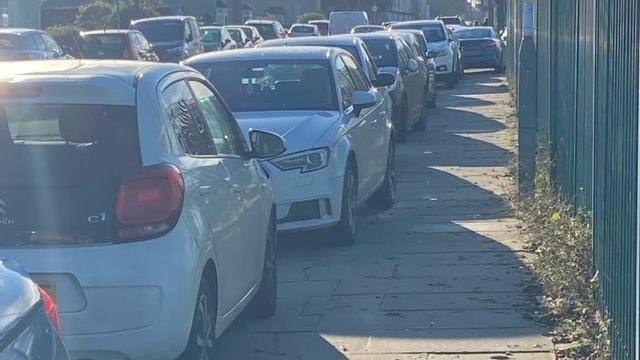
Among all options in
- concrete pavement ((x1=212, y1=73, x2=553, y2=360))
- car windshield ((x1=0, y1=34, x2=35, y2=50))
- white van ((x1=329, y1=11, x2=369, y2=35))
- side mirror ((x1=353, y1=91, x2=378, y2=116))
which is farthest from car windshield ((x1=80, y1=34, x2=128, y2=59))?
side mirror ((x1=353, y1=91, x2=378, y2=116))

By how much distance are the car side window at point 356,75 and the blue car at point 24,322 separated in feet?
27.4

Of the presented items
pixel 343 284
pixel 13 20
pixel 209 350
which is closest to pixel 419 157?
pixel 343 284

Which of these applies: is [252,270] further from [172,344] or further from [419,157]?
[419,157]

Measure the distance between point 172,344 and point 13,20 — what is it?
3885cm

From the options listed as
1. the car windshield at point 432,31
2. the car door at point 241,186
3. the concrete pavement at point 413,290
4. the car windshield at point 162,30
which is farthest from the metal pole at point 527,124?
the car windshield at point 162,30

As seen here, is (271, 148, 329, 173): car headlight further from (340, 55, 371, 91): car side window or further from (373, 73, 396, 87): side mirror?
(373, 73, 396, 87): side mirror

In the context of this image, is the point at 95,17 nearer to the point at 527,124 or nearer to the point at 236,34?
the point at 236,34

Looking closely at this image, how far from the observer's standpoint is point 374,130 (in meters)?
12.2

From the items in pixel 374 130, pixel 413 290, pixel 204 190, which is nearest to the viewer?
pixel 204 190

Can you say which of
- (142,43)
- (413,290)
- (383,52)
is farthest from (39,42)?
(413,290)

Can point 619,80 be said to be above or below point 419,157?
above

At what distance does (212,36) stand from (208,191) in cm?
3354

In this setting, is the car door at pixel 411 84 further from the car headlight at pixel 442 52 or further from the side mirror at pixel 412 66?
the car headlight at pixel 442 52

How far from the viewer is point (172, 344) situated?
5.83 metres
